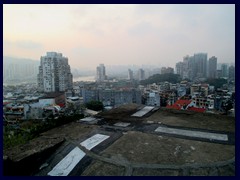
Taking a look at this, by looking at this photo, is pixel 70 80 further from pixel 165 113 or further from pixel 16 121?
pixel 165 113

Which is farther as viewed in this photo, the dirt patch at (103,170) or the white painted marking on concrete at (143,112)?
the white painted marking on concrete at (143,112)

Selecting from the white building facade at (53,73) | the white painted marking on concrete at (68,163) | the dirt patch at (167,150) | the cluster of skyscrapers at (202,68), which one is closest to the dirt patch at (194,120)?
the dirt patch at (167,150)

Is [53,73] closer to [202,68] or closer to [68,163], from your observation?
[68,163]

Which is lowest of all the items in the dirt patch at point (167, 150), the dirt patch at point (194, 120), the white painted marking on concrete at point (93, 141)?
the dirt patch at point (167, 150)

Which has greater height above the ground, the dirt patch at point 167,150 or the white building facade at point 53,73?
the white building facade at point 53,73

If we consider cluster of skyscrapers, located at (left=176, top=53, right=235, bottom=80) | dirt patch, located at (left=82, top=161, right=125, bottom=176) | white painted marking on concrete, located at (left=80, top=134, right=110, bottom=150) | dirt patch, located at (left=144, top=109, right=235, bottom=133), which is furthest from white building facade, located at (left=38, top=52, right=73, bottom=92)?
dirt patch, located at (left=82, top=161, right=125, bottom=176)

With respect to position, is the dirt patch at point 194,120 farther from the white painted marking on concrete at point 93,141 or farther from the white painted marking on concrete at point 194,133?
the white painted marking on concrete at point 93,141

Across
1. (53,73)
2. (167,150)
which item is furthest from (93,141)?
(53,73)

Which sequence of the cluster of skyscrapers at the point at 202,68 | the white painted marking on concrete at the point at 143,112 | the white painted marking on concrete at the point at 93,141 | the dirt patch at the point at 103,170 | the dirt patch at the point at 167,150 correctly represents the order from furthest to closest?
1. the cluster of skyscrapers at the point at 202,68
2. the white painted marking on concrete at the point at 143,112
3. the white painted marking on concrete at the point at 93,141
4. the dirt patch at the point at 167,150
5. the dirt patch at the point at 103,170

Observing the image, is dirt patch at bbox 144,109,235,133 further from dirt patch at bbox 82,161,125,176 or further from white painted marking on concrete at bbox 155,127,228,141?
dirt patch at bbox 82,161,125,176
